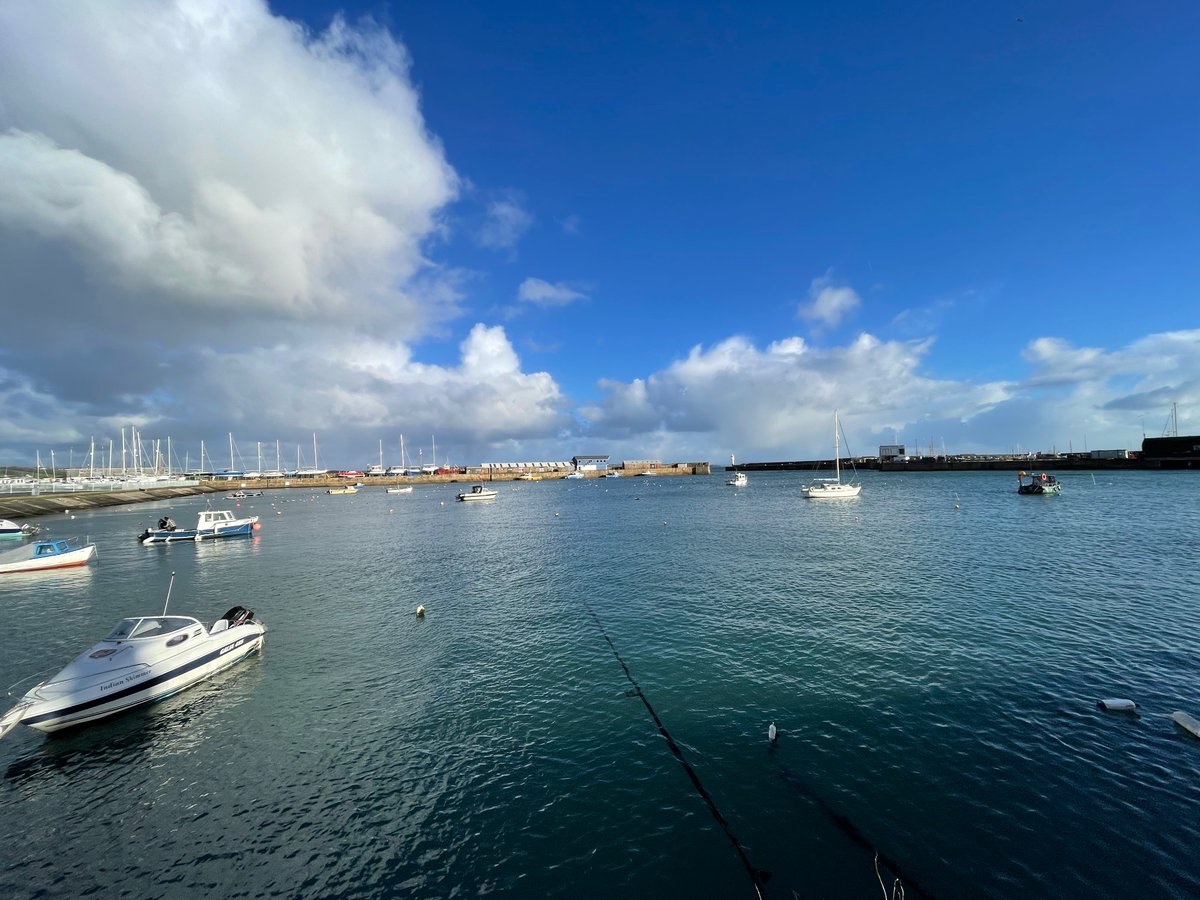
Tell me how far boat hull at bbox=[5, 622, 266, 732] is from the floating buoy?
32968 millimetres

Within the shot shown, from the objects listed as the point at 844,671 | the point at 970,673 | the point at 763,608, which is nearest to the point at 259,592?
the point at 763,608

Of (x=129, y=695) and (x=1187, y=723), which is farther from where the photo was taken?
(x=129, y=695)

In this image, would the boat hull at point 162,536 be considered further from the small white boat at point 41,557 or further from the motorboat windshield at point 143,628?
the motorboat windshield at point 143,628

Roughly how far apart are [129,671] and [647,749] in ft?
59.3

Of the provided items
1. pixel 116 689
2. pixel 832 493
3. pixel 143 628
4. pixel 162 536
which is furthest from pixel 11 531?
pixel 832 493

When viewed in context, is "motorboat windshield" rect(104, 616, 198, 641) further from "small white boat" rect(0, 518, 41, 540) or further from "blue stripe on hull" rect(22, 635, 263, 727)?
"small white boat" rect(0, 518, 41, 540)

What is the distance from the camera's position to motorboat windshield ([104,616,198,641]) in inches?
758

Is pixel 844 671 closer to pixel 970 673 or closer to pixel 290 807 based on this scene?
pixel 970 673

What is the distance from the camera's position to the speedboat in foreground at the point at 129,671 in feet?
53.7

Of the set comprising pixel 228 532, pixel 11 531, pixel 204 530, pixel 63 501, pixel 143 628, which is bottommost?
pixel 228 532

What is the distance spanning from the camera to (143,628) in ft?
64.2

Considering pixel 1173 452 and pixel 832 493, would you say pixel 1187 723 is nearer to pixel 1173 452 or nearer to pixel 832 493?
pixel 832 493

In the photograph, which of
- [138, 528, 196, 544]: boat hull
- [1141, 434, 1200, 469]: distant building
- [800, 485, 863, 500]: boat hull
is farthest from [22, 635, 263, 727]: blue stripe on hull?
[1141, 434, 1200, 469]: distant building

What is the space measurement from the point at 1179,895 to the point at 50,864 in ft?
74.2
